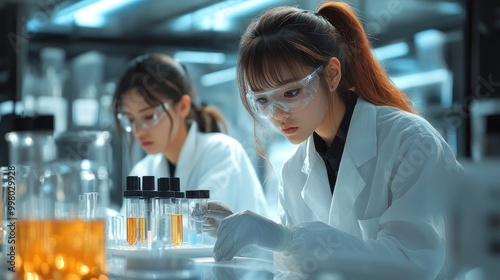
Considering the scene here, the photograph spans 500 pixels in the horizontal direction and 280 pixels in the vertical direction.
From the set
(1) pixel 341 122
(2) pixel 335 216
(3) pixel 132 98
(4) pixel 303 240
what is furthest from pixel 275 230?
(3) pixel 132 98

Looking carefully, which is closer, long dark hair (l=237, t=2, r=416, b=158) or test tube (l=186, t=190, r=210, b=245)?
long dark hair (l=237, t=2, r=416, b=158)

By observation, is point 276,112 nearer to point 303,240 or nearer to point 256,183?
point 303,240

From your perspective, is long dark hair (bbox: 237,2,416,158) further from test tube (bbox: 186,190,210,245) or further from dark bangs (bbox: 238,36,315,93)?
test tube (bbox: 186,190,210,245)

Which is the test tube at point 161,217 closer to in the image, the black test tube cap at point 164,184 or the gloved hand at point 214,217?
the black test tube cap at point 164,184

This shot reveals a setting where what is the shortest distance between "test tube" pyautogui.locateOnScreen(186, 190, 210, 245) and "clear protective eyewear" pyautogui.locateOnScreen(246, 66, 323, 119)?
31cm

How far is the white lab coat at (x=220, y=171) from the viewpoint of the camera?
305cm

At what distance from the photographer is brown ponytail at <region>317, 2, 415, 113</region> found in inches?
86.0

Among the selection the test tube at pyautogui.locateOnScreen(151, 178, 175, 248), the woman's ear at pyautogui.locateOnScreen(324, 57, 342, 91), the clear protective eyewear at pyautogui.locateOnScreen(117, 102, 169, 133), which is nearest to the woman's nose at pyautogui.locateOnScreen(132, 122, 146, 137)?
the clear protective eyewear at pyautogui.locateOnScreen(117, 102, 169, 133)

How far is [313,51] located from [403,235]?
610mm

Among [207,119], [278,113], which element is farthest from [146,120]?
[278,113]

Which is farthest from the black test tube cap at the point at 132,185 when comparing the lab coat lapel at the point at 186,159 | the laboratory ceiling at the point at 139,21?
the laboratory ceiling at the point at 139,21

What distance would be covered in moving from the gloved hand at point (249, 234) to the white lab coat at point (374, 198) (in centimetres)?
3

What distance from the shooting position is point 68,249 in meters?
1.26

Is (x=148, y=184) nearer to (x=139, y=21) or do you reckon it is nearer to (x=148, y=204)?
(x=148, y=204)
